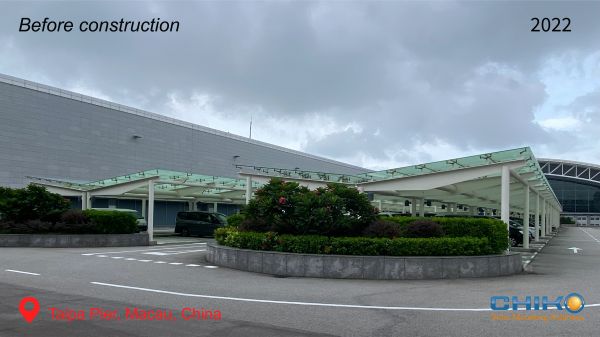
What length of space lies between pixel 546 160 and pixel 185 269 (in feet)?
336

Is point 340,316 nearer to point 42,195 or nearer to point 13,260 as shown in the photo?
point 13,260

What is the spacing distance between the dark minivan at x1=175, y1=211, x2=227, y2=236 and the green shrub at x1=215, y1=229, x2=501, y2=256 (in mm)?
17599

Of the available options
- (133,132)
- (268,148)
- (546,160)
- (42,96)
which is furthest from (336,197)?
(546,160)

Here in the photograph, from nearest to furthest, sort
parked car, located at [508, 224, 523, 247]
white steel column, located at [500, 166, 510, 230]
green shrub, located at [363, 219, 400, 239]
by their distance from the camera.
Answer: green shrub, located at [363, 219, 400, 239], white steel column, located at [500, 166, 510, 230], parked car, located at [508, 224, 523, 247]

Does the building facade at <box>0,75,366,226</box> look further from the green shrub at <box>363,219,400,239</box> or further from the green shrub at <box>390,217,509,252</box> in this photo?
the green shrub at <box>390,217,509,252</box>

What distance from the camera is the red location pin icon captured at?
749 cm

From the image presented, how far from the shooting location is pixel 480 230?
14867 millimetres

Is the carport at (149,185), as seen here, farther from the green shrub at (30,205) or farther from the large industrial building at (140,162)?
the green shrub at (30,205)

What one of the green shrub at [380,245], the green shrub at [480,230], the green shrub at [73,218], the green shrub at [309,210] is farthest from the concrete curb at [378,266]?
the green shrub at [73,218]

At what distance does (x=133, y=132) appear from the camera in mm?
43406

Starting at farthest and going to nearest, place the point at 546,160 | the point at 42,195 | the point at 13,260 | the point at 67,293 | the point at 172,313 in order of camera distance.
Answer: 1. the point at 546,160
2. the point at 42,195
3. the point at 13,260
4. the point at 67,293
5. the point at 172,313

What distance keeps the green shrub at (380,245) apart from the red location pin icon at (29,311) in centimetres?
672

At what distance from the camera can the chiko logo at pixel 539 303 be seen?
364 inches

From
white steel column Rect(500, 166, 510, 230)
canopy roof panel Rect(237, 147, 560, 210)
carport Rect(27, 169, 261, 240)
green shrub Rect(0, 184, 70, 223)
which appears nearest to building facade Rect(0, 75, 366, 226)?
carport Rect(27, 169, 261, 240)
